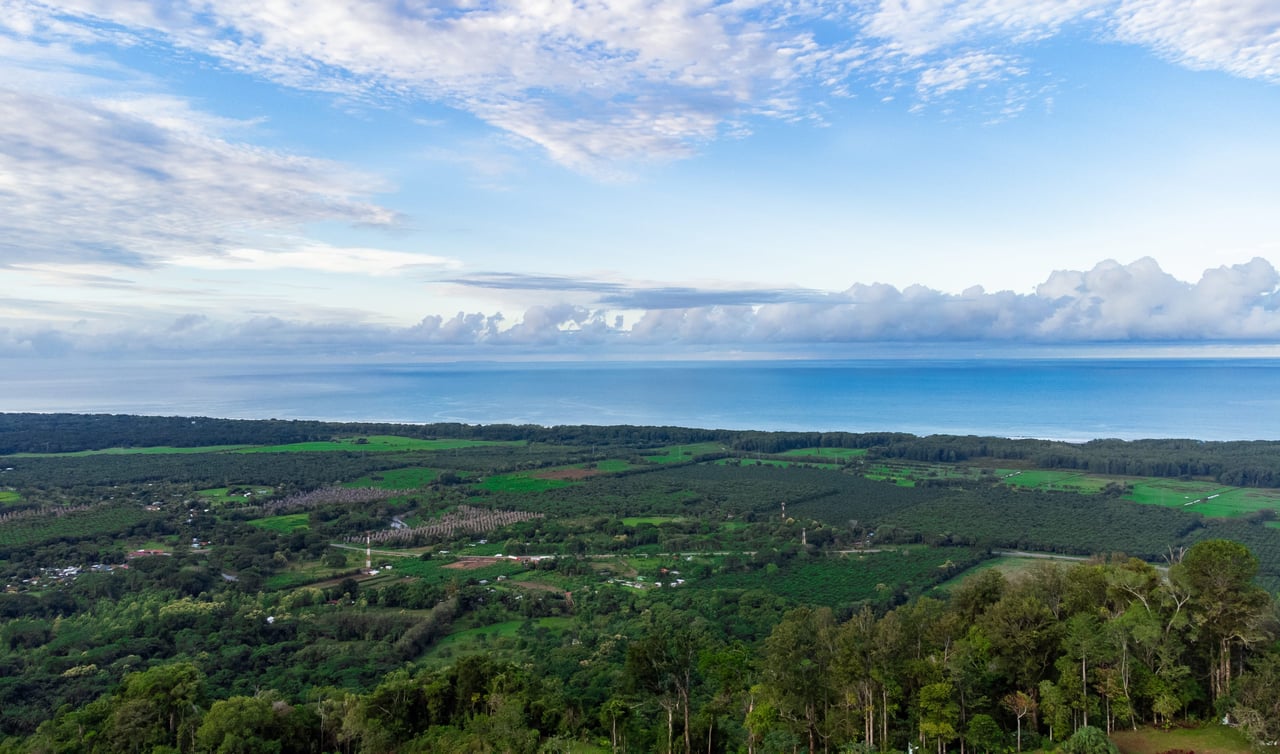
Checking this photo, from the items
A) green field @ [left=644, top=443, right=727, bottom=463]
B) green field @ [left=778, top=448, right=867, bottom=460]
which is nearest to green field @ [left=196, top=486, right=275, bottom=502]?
green field @ [left=644, top=443, right=727, bottom=463]

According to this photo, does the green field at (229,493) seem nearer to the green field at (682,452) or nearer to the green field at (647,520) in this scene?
the green field at (647,520)

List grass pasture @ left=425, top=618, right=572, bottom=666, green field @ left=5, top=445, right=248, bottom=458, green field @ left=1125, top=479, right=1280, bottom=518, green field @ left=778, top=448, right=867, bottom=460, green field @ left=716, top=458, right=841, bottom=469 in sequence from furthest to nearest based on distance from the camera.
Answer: green field @ left=778, top=448, right=867, bottom=460 → green field @ left=5, top=445, right=248, bottom=458 → green field @ left=716, top=458, right=841, bottom=469 → green field @ left=1125, top=479, right=1280, bottom=518 → grass pasture @ left=425, top=618, right=572, bottom=666

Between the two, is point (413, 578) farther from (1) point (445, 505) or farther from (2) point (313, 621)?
(1) point (445, 505)

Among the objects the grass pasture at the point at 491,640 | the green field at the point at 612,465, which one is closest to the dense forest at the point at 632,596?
the grass pasture at the point at 491,640

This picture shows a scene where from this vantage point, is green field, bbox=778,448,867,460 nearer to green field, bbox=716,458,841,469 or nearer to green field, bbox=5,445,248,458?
green field, bbox=716,458,841,469

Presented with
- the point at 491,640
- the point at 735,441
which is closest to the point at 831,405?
the point at 735,441

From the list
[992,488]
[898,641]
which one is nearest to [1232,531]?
[992,488]
